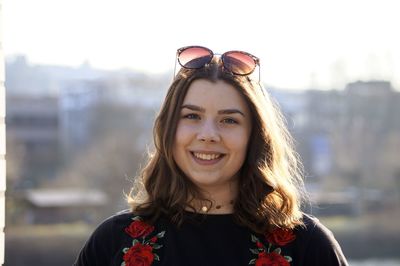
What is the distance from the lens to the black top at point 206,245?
7.95ft

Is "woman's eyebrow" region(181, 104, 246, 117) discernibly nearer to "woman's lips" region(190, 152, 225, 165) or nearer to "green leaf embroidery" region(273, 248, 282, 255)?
"woman's lips" region(190, 152, 225, 165)

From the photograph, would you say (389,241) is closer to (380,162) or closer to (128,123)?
(380,162)

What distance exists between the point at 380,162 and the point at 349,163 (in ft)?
4.33

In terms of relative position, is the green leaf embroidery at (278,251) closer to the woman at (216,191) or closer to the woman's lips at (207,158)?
the woman at (216,191)

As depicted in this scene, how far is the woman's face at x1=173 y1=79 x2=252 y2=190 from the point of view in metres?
2.40

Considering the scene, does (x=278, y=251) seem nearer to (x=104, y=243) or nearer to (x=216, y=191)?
(x=216, y=191)

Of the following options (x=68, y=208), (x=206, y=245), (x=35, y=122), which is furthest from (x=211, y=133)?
(x=35, y=122)

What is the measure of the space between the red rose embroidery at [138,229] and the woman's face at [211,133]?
9.1 inches

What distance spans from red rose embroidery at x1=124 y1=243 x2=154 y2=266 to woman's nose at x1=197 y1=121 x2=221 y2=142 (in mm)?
415

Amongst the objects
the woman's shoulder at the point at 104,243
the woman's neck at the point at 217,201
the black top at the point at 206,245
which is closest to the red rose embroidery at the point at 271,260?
the black top at the point at 206,245

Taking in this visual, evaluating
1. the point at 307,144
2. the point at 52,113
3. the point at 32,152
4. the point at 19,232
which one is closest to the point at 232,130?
the point at 19,232

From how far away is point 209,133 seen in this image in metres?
2.38

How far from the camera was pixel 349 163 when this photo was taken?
108 ft

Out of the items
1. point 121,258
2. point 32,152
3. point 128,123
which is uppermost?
point 121,258
